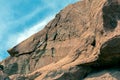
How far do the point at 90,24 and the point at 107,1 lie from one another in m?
2.42

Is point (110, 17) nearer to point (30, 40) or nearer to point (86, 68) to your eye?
point (86, 68)

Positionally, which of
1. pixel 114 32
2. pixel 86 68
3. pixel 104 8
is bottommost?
pixel 86 68

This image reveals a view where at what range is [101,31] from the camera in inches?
901

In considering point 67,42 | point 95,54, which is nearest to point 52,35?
point 67,42

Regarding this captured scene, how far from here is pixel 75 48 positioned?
25.3 m

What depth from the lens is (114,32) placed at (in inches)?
872

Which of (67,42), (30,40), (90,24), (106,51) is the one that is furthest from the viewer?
(30,40)

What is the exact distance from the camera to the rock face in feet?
74.5

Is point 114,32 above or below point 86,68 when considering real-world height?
above

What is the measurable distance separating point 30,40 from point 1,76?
175 inches

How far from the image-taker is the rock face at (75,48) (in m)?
22.7

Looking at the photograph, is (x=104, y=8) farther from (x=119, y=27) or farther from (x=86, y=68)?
(x=86, y=68)

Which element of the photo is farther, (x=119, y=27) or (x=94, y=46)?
(x=94, y=46)

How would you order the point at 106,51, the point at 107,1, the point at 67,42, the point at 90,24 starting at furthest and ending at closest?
the point at 67,42
the point at 90,24
the point at 107,1
the point at 106,51
